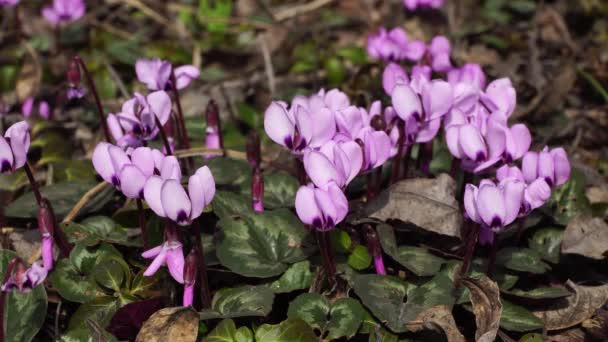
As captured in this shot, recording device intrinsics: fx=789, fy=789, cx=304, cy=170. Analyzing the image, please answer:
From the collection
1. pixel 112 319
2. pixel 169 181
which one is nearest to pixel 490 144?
pixel 169 181

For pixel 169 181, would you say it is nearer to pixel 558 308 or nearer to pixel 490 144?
pixel 490 144

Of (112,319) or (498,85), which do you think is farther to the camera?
(498,85)

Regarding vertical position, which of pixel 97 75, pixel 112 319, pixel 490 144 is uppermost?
pixel 490 144

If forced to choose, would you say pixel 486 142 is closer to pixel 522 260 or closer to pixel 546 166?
pixel 546 166

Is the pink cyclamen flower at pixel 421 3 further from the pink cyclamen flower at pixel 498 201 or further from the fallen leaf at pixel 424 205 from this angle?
the pink cyclamen flower at pixel 498 201

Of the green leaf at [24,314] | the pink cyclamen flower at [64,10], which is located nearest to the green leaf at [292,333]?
the green leaf at [24,314]
